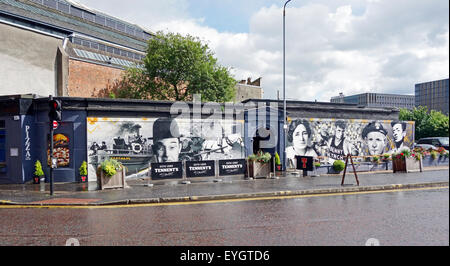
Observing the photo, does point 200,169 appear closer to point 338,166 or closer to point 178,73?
point 338,166

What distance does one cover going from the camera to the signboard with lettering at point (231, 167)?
16.0 meters

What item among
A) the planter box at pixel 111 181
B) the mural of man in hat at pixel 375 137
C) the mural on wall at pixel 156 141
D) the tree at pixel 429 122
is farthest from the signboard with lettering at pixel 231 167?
the tree at pixel 429 122

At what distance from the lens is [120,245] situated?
593 cm

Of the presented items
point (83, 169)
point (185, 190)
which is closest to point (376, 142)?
point (185, 190)

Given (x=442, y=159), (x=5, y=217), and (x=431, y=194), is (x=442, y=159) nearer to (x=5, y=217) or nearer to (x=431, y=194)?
(x=431, y=194)

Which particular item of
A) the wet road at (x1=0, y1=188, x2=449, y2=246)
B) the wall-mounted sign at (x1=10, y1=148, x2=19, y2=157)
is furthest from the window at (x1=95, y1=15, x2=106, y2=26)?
the wet road at (x1=0, y1=188, x2=449, y2=246)

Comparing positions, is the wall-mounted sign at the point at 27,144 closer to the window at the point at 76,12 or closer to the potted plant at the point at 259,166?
the potted plant at the point at 259,166

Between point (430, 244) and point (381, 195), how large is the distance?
604 centimetres

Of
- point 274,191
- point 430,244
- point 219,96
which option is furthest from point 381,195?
point 219,96

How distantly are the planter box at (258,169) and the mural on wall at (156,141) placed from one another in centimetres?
313

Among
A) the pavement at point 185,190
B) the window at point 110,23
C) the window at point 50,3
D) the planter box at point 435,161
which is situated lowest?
the pavement at point 185,190

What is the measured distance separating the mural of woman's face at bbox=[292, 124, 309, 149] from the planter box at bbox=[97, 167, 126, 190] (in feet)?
35.1

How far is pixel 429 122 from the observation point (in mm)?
42719

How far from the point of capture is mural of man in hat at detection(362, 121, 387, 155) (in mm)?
21188
